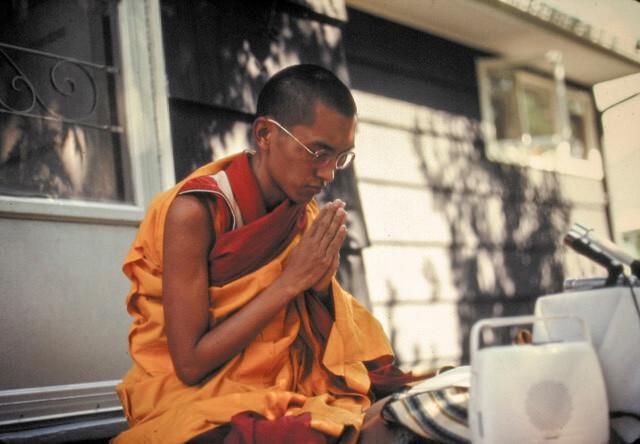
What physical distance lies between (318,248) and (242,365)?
34 centimetres

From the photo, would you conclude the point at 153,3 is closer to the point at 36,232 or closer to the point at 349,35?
the point at 36,232

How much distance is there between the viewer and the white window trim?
3.04 metres

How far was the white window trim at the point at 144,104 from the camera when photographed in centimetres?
304

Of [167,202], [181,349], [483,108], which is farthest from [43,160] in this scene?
[483,108]

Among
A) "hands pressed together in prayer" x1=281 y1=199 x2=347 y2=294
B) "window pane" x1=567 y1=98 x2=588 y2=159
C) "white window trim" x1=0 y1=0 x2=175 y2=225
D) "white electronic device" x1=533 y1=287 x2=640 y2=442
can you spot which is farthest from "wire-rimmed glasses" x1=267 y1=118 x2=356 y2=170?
"window pane" x1=567 y1=98 x2=588 y2=159

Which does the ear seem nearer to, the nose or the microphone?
the nose

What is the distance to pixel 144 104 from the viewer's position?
3088 mm

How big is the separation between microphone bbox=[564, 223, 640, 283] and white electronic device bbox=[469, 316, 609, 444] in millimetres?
309

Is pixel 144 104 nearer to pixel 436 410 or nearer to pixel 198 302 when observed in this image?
pixel 198 302

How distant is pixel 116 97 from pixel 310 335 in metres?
1.53

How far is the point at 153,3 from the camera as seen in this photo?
3129 millimetres

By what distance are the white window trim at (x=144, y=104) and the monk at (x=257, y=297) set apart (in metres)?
1.03

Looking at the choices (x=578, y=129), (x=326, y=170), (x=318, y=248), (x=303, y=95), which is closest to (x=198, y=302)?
(x=318, y=248)

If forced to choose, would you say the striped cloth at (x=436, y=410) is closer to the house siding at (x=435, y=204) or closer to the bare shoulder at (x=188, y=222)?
the bare shoulder at (x=188, y=222)
